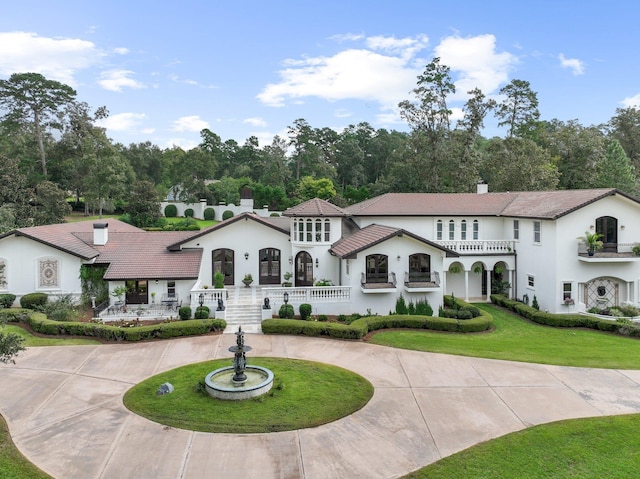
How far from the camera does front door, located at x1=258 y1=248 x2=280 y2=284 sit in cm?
2575

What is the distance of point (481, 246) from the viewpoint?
26.9 metres

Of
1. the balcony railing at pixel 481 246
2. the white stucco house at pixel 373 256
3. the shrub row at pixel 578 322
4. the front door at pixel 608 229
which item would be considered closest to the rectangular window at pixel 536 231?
the white stucco house at pixel 373 256

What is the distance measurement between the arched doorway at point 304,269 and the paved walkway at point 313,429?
28.5ft

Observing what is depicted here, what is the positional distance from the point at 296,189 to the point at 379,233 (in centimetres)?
3757

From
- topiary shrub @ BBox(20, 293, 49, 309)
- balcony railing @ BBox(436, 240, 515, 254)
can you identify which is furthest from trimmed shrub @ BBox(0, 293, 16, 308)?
balcony railing @ BBox(436, 240, 515, 254)

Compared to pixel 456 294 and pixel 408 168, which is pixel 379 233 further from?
pixel 408 168

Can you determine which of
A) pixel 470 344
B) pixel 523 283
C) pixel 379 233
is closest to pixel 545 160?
pixel 523 283

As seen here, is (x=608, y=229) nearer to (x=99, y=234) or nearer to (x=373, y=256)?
(x=373, y=256)

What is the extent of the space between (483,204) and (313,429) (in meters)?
23.4

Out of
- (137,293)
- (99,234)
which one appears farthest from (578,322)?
(99,234)

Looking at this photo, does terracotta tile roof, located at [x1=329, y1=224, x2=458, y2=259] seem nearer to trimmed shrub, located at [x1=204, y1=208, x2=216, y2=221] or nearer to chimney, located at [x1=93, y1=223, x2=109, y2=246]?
chimney, located at [x1=93, y1=223, x2=109, y2=246]

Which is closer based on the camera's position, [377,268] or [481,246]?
[377,268]

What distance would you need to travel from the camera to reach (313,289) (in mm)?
21719

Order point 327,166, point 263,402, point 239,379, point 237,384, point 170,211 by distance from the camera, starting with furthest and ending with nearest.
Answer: point 327,166
point 170,211
point 239,379
point 237,384
point 263,402
